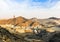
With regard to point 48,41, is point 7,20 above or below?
above

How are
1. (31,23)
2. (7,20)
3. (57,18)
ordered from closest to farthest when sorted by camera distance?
(31,23)
(7,20)
(57,18)

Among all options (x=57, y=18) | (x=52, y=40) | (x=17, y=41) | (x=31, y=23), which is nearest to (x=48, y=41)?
(x=52, y=40)

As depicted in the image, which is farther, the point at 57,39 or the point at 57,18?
the point at 57,18

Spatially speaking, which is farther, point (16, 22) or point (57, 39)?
point (16, 22)

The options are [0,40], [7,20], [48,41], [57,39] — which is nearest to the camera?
[0,40]

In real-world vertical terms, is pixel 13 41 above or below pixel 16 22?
below

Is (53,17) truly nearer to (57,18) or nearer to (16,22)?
(57,18)

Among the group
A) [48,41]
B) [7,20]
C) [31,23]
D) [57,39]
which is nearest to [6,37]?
[48,41]

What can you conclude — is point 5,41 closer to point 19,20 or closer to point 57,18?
point 19,20

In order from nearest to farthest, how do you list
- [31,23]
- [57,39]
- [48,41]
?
[48,41]
[57,39]
[31,23]
